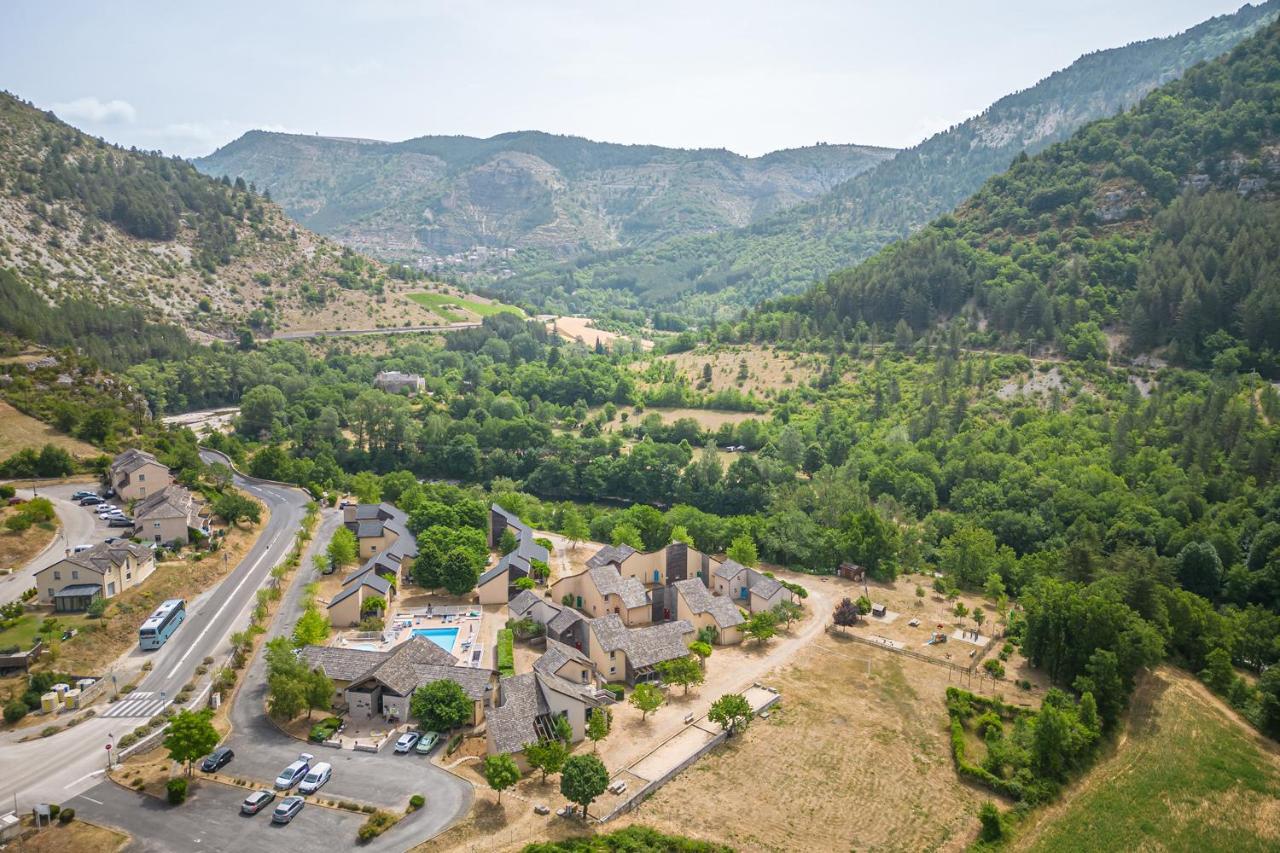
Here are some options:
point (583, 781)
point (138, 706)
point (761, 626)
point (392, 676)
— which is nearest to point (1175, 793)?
point (761, 626)

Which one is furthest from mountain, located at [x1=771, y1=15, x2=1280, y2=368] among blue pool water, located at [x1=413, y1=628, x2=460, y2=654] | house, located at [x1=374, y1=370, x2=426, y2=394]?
blue pool water, located at [x1=413, y1=628, x2=460, y2=654]

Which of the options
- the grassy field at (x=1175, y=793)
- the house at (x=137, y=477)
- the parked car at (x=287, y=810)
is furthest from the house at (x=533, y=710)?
the house at (x=137, y=477)

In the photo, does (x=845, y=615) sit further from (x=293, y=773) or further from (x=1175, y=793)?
(x=293, y=773)

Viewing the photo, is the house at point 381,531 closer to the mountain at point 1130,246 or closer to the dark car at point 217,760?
the dark car at point 217,760

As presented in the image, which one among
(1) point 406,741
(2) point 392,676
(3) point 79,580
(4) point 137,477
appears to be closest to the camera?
(1) point 406,741

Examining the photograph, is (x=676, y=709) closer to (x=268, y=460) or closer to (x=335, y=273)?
(x=268, y=460)

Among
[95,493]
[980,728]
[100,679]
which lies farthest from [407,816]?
[95,493]

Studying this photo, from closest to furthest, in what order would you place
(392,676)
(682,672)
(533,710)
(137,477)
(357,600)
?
(533,710)
(392,676)
(682,672)
(357,600)
(137,477)
